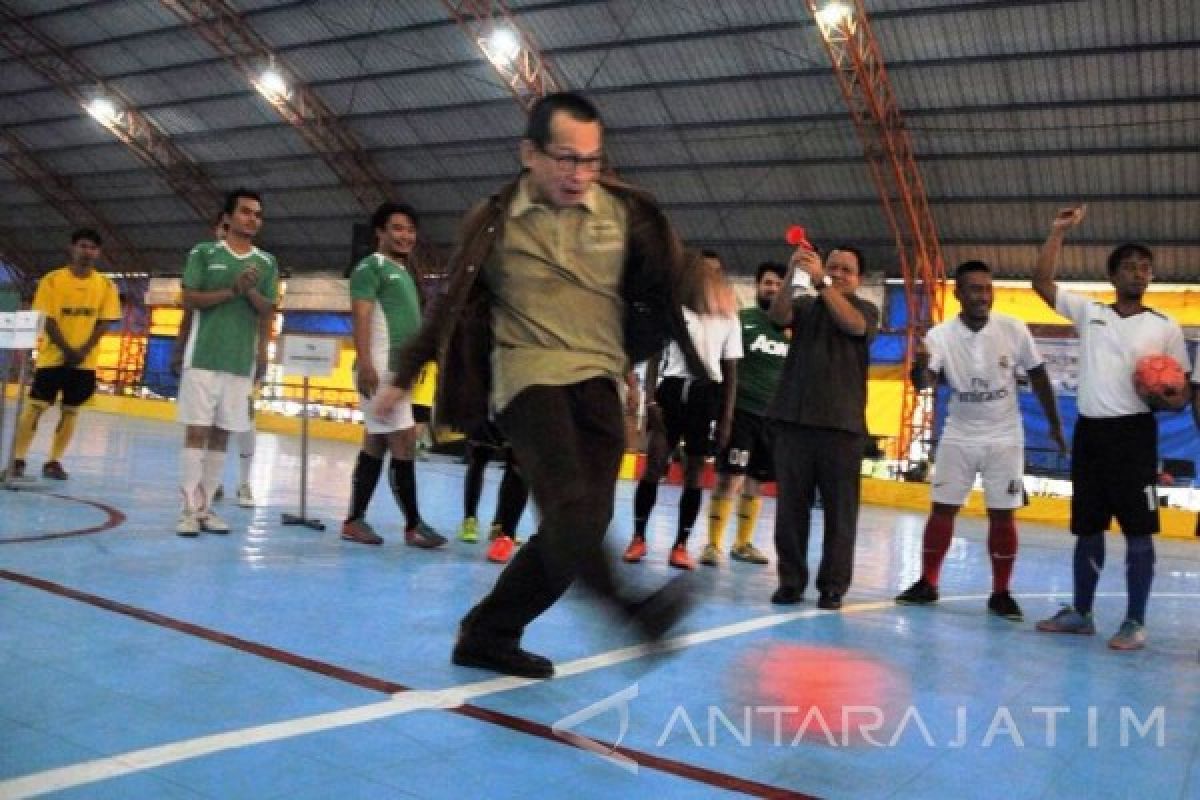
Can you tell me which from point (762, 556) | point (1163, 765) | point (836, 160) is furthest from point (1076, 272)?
point (1163, 765)

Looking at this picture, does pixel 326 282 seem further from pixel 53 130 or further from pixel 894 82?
pixel 894 82

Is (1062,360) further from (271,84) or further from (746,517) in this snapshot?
(271,84)

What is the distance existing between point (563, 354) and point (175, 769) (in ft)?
4.50

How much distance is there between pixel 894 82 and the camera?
1850 centimetres

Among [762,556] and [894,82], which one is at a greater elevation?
[894,82]

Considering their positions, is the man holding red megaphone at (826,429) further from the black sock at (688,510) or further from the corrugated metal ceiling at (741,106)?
the corrugated metal ceiling at (741,106)

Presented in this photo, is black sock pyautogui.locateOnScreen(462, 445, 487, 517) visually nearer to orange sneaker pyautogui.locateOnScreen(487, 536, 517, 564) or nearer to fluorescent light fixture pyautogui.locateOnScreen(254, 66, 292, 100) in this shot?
orange sneaker pyautogui.locateOnScreen(487, 536, 517, 564)

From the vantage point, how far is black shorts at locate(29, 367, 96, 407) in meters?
7.84

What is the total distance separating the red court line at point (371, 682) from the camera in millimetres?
2348

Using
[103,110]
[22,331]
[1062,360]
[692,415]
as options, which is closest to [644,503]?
[692,415]

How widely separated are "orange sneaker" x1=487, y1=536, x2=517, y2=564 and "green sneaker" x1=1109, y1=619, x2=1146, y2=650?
9.63ft

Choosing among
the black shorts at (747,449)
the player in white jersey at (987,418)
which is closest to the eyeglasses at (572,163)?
the player in white jersey at (987,418)

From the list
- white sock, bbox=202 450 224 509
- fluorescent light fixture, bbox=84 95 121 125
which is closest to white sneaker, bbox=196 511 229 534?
white sock, bbox=202 450 224 509

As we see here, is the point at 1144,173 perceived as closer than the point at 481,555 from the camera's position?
No
